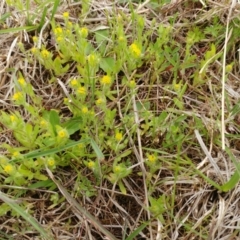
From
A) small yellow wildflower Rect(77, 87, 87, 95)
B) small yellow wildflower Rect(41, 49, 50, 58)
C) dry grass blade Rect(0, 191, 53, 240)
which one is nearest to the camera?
dry grass blade Rect(0, 191, 53, 240)

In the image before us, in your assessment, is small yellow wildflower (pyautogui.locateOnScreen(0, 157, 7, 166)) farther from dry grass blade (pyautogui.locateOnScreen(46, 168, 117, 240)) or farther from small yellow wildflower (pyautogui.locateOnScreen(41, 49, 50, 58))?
small yellow wildflower (pyautogui.locateOnScreen(41, 49, 50, 58))

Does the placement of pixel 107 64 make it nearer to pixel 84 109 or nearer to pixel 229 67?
pixel 84 109

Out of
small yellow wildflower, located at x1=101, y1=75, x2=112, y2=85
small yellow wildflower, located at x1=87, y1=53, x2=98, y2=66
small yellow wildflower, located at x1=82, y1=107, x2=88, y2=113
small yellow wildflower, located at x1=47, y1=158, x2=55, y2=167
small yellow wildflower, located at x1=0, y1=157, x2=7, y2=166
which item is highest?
small yellow wildflower, located at x1=87, y1=53, x2=98, y2=66

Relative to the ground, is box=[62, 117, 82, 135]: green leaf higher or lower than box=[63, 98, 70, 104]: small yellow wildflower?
lower

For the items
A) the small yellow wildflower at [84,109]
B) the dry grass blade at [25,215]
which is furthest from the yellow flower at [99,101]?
the dry grass blade at [25,215]

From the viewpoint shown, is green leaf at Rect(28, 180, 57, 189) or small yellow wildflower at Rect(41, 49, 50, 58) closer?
green leaf at Rect(28, 180, 57, 189)

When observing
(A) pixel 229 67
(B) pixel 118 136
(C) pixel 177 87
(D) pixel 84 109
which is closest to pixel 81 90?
(D) pixel 84 109

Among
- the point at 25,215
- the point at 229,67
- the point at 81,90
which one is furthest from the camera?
the point at 229,67

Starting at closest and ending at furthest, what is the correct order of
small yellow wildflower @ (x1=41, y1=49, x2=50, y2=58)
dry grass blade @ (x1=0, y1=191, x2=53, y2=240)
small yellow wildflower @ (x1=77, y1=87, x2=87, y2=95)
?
dry grass blade @ (x1=0, y1=191, x2=53, y2=240) < small yellow wildflower @ (x1=77, y1=87, x2=87, y2=95) < small yellow wildflower @ (x1=41, y1=49, x2=50, y2=58)

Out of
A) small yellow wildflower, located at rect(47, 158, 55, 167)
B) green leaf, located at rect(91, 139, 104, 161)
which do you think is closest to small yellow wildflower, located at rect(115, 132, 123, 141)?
green leaf, located at rect(91, 139, 104, 161)
